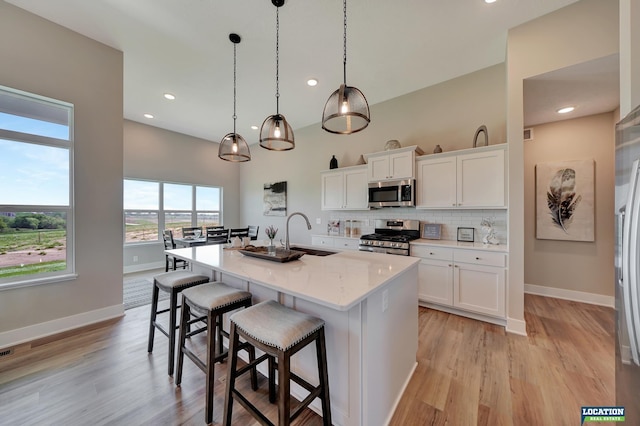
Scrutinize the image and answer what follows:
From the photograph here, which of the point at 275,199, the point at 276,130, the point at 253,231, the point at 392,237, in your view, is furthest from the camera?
the point at 253,231

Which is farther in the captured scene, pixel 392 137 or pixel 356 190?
pixel 356 190

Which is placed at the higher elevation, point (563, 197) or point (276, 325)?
point (563, 197)

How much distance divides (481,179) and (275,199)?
4.43 meters

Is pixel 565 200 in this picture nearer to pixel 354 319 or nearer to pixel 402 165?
pixel 402 165

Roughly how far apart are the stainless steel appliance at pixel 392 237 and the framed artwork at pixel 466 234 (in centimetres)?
58

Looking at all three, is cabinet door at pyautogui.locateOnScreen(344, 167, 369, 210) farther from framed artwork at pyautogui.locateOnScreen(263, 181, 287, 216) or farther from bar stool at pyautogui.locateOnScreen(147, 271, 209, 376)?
bar stool at pyautogui.locateOnScreen(147, 271, 209, 376)

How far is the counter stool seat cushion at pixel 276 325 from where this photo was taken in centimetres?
118

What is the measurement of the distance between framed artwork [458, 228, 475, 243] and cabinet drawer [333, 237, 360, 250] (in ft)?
4.93

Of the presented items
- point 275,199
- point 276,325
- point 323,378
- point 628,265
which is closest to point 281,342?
point 276,325

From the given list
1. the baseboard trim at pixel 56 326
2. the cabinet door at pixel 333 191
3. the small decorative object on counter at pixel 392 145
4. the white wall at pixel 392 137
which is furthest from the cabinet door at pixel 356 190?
the baseboard trim at pixel 56 326

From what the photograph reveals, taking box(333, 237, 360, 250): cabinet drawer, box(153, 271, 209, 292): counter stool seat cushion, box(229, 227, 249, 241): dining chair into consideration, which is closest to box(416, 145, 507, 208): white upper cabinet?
box(333, 237, 360, 250): cabinet drawer

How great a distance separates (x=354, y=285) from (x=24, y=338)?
3446mm

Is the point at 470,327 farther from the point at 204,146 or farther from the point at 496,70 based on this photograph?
the point at 204,146

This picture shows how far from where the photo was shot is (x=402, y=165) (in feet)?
11.6
